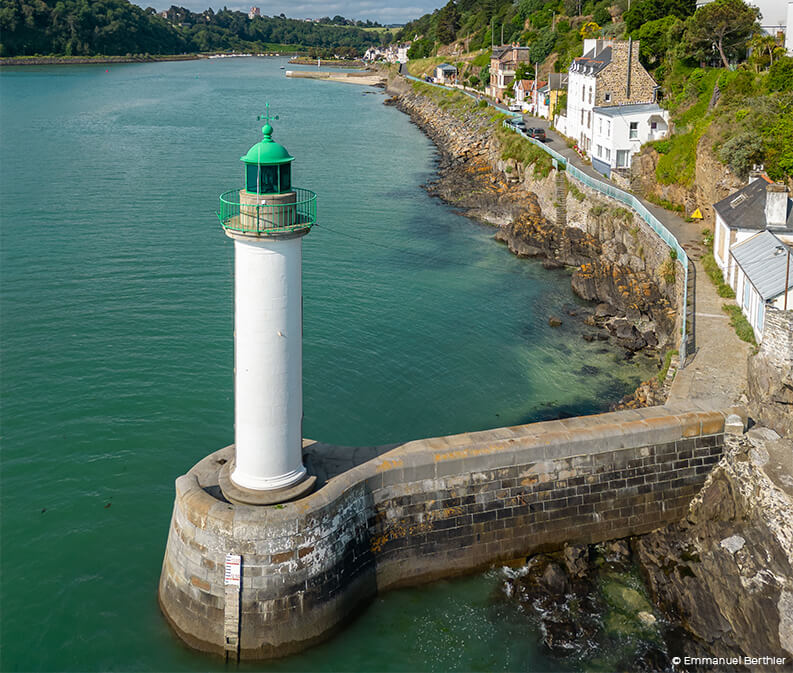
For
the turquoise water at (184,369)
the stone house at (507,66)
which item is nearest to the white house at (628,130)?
the turquoise water at (184,369)

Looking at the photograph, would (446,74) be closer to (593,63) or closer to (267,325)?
(593,63)

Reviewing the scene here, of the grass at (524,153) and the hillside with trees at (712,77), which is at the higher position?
the hillside with trees at (712,77)

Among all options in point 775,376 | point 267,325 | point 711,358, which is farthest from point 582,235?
point 267,325

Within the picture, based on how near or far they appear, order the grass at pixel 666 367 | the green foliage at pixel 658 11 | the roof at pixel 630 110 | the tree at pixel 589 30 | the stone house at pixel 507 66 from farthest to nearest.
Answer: the stone house at pixel 507 66, the tree at pixel 589 30, the green foliage at pixel 658 11, the roof at pixel 630 110, the grass at pixel 666 367

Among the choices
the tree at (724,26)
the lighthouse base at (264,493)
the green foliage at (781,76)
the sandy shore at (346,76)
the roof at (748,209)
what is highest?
the sandy shore at (346,76)

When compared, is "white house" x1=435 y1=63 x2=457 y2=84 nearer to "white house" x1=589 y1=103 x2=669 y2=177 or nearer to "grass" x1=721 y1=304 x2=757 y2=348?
"white house" x1=589 y1=103 x2=669 y2=177

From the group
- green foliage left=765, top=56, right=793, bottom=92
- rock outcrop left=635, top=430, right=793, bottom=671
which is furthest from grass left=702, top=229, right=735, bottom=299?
green foliage left=765, top=56, right=793, bottom=92

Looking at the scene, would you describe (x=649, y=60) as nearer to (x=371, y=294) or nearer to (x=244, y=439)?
(x=371, y=294)

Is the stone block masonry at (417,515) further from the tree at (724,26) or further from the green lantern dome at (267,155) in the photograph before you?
the tree at (724,26)
